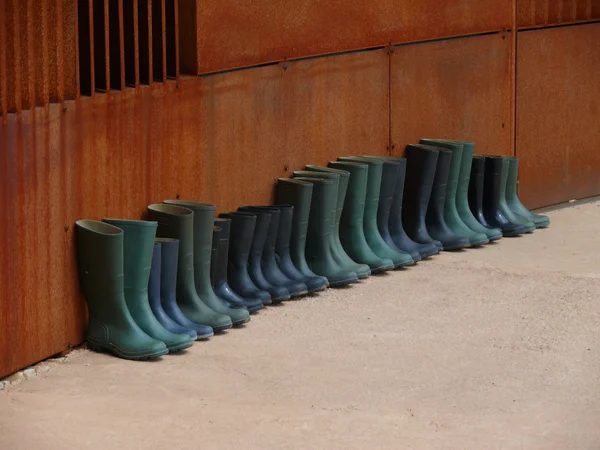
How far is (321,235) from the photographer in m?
7.11

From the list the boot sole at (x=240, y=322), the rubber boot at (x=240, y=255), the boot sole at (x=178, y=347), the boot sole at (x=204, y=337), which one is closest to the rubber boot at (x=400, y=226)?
the rubber boot at (x=240, y=255)

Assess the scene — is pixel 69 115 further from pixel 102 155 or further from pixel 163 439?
pixel 163 439

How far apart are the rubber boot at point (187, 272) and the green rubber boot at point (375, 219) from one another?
156 cm

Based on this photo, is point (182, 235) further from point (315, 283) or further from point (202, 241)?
point (315, 283)

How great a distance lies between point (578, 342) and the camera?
19.7 ft

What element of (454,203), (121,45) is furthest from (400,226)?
(121,45)

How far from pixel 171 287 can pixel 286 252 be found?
0.98 m

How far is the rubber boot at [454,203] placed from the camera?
8.09 metres

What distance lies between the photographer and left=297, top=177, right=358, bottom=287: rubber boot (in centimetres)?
710

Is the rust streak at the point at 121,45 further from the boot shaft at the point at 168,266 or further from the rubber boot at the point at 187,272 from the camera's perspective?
the boot shaft at the point at 168,266

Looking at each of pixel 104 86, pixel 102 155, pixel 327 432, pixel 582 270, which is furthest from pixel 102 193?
pixel 582 270

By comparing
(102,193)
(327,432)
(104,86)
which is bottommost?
(327,432)

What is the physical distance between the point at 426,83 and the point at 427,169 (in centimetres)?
68

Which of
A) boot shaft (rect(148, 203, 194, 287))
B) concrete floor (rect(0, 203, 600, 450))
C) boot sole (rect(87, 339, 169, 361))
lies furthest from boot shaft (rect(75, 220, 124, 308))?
boot shaft (rect(148, 203, 194, 287))
